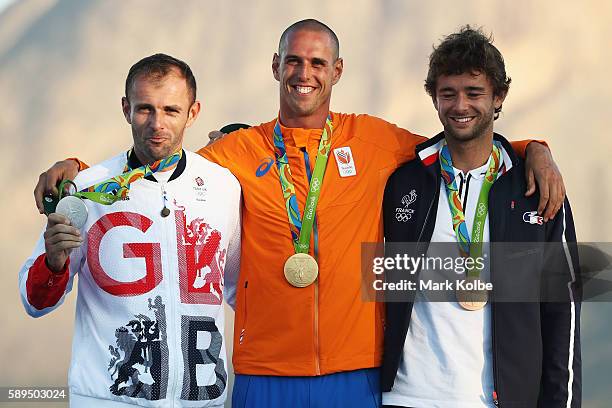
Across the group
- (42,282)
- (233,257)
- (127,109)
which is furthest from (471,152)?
(42,282)

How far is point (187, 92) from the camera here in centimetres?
311

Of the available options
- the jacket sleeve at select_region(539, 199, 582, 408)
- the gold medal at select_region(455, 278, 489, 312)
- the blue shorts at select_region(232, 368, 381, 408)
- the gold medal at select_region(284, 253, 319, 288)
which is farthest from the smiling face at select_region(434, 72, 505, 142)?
the blue shorts at select_region(232, 368, 381, 408)

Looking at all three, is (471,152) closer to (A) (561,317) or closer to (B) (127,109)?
(A) (561,317)

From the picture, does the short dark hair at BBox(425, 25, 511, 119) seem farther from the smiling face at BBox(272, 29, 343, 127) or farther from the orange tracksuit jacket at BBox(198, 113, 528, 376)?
the smiling face at BBox(272, 29, 343, 127)

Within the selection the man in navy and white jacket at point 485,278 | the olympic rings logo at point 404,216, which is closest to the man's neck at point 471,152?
the man in navy and white jacket at point 485,278

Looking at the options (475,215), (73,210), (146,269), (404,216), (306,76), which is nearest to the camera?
(73,210)

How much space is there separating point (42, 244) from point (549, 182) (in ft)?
5.81

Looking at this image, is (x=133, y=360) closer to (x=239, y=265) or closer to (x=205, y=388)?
(x=205, y=388)

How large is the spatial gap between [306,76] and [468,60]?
62 cm

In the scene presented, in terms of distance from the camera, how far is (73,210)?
2.83 metres

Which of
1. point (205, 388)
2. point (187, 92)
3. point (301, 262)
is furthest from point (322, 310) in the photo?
point (187, 92)

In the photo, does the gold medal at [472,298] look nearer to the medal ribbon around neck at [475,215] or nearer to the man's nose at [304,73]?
the medal ribbon around neck at [475,215]

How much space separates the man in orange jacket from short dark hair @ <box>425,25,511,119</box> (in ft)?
0.94

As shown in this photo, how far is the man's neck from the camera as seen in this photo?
327cm
